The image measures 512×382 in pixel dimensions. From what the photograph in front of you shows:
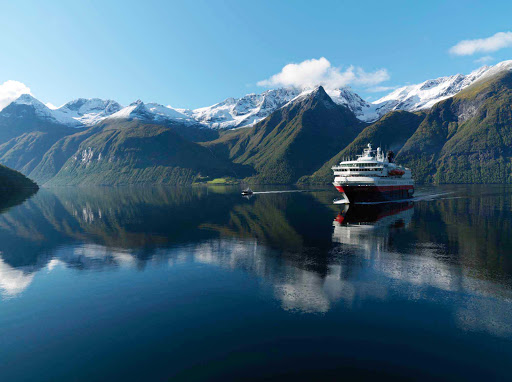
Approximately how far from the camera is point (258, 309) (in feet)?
115

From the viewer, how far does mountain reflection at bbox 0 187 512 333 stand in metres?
40.4

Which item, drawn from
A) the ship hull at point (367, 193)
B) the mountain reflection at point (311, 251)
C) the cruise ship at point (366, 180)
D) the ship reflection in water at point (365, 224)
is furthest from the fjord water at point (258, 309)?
the cruise ship at point (366, 180)

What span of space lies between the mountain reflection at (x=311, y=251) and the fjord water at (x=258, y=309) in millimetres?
355

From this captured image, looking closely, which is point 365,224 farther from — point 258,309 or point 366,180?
point 258,309

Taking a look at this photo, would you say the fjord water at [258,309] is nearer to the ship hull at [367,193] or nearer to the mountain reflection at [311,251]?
the mountain reflection at [311,251]

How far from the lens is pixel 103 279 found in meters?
45.8

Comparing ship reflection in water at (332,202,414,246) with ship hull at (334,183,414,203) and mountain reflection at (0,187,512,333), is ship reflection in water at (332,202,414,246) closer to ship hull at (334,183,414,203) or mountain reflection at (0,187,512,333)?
mountain reflection at (0,187,512,333)

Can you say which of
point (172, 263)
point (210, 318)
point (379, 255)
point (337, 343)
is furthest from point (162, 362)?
point (379, 255)

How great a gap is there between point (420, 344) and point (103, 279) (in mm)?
42348

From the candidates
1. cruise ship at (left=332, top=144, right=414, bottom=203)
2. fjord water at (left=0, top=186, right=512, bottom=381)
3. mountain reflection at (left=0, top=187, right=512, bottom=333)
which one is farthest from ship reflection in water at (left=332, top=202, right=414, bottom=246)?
cruise ship at (left=332, top=144, right=414, bottom=203)

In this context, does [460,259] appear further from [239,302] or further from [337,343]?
[239,302]

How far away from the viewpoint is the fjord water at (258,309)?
2553 centimetres

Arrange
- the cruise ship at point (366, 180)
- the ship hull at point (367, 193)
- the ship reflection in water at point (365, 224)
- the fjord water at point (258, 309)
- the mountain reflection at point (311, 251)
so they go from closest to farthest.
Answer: the fjord water at point (258, 309) < the mountain reflection at point (311, 251) < the ship reflection in water at point (365, 224) < the cruise ship at point (366, 180) < the ship hull at point (367, 193)

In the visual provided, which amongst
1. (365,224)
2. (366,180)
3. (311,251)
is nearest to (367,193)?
(366,180)
